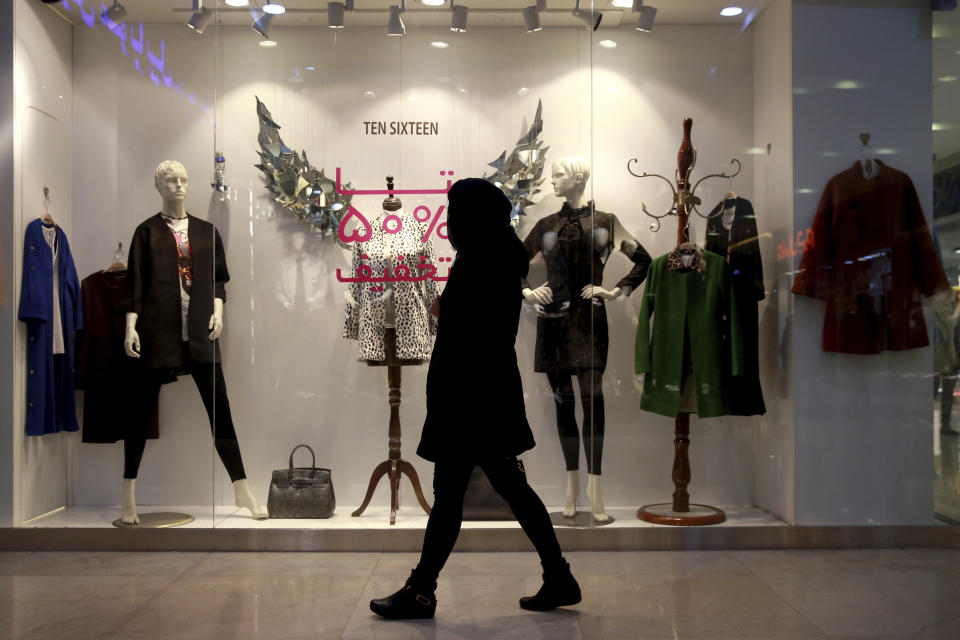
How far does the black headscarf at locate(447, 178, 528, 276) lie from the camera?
2.81 m

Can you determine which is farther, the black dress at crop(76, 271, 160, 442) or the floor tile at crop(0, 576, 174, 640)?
the black dress at crop(76, 271, 160, 442)

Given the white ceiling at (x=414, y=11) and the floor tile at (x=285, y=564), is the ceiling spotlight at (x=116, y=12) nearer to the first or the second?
the white ceiling at (x=414, y=11)

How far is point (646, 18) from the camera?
4.15 meters

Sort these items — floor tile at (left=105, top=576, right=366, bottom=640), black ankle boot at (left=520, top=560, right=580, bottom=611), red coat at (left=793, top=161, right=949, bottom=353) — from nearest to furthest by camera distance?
1. floor tile at (left=105, top=576, right=366, bottom=640)
2. black ankle boot at (left=520, top=560, right=580, bottom=611)
3. red coat at (left=793, top=161, right=949, bottom=353)

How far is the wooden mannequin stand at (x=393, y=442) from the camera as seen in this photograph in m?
4.04

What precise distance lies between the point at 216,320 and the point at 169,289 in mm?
273

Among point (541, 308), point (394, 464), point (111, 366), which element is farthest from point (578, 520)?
point (111, 366)

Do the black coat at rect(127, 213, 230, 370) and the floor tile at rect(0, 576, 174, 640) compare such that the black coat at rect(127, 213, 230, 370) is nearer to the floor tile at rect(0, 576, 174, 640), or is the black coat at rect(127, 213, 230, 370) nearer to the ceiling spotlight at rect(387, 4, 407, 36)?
the floor tile at rect(0, 576, 174, 640)

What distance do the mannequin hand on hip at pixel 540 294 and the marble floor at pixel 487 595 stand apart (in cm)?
117

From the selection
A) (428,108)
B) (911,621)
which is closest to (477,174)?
(428,108)

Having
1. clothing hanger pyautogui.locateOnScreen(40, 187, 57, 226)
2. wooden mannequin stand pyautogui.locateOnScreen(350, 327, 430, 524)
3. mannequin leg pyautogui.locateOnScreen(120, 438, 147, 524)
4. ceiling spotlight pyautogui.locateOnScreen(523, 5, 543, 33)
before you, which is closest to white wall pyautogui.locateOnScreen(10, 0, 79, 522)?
clothing hanger pyautogui.locateOnScreen(40, 187, 57, 226)

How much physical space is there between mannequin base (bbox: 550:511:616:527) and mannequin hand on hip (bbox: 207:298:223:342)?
5.95 feet

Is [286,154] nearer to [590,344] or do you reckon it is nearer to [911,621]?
[590,344]

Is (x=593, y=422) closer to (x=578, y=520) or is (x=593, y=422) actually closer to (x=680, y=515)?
(x=578, y=520)
